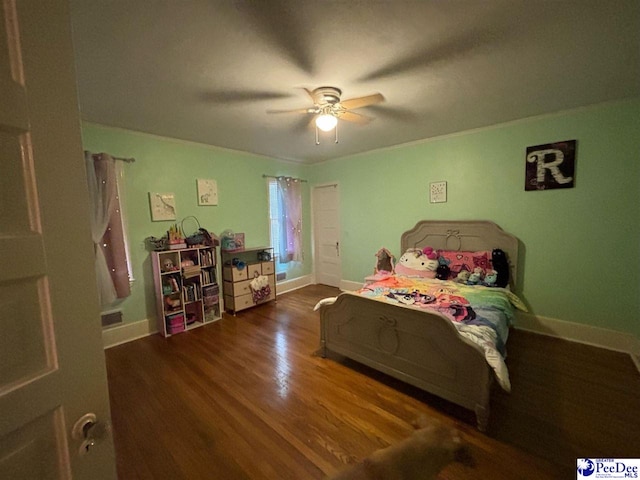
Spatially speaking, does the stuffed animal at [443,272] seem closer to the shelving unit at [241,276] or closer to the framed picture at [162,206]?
the shelving unit at [241,276]

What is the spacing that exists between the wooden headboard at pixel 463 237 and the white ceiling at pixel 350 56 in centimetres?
130

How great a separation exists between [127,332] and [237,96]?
9.52 feet

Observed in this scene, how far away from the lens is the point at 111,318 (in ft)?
9.80

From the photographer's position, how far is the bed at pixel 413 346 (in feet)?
5.71

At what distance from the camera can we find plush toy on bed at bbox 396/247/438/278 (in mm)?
3375

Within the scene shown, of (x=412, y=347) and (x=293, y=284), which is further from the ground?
(x=412, y=347)

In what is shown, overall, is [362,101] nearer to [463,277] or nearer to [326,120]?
[326,120]

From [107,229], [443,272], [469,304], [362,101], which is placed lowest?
[469,304]

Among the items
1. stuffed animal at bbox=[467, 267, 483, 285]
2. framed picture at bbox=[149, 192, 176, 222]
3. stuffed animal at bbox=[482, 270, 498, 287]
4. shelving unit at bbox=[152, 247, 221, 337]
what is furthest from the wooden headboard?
framed picture at bbox=[149, 192, 176, 222]

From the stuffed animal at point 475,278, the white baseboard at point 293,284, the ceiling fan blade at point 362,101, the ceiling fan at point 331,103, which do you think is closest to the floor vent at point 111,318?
the white baseboard at point 293,284

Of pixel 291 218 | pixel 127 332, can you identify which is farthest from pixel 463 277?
pixel 127 332

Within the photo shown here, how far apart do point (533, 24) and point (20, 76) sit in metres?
2.24

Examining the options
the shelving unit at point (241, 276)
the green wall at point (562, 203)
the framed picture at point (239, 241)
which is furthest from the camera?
the framed picture at point (239, 241)

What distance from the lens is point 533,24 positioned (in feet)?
4.93
